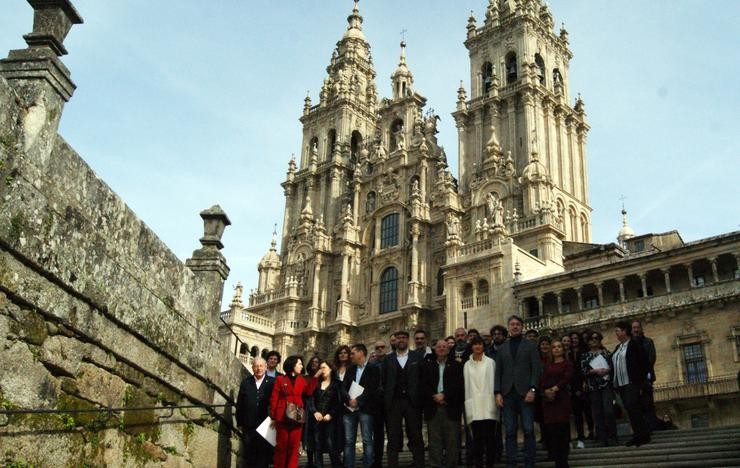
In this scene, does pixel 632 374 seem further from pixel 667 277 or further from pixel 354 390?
pixel 667 277

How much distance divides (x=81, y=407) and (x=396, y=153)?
140ft

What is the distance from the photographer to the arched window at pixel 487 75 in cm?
4781

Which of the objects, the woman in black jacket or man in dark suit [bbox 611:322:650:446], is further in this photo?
man in dark suit [bbox 611:322:650:446]

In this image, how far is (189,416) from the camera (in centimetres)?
1074

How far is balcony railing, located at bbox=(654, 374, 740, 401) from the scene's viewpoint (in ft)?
85.2

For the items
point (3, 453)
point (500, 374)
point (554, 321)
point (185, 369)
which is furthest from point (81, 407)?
point (554, 321)

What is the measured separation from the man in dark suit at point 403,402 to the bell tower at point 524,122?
28594 mm

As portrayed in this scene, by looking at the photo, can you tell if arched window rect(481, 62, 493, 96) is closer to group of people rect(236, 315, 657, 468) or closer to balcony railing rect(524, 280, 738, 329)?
balcony railing rect(524, 280, 738, 329)

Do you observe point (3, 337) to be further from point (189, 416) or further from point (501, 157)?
point (501, 157)

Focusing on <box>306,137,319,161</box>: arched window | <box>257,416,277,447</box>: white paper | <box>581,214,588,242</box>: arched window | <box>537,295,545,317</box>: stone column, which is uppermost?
<box>306,137,319,161</box>: arched window

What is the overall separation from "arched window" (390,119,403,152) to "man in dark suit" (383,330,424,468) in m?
41.2

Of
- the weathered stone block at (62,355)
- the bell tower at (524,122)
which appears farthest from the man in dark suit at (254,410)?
A: the bell tower at (524,122)

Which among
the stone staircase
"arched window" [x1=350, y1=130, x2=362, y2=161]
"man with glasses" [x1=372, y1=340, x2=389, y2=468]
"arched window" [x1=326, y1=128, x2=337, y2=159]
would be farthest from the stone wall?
"arched window" [x1=350, y1=130, x2=362, y2=161]

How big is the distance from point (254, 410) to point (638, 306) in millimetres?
21920
